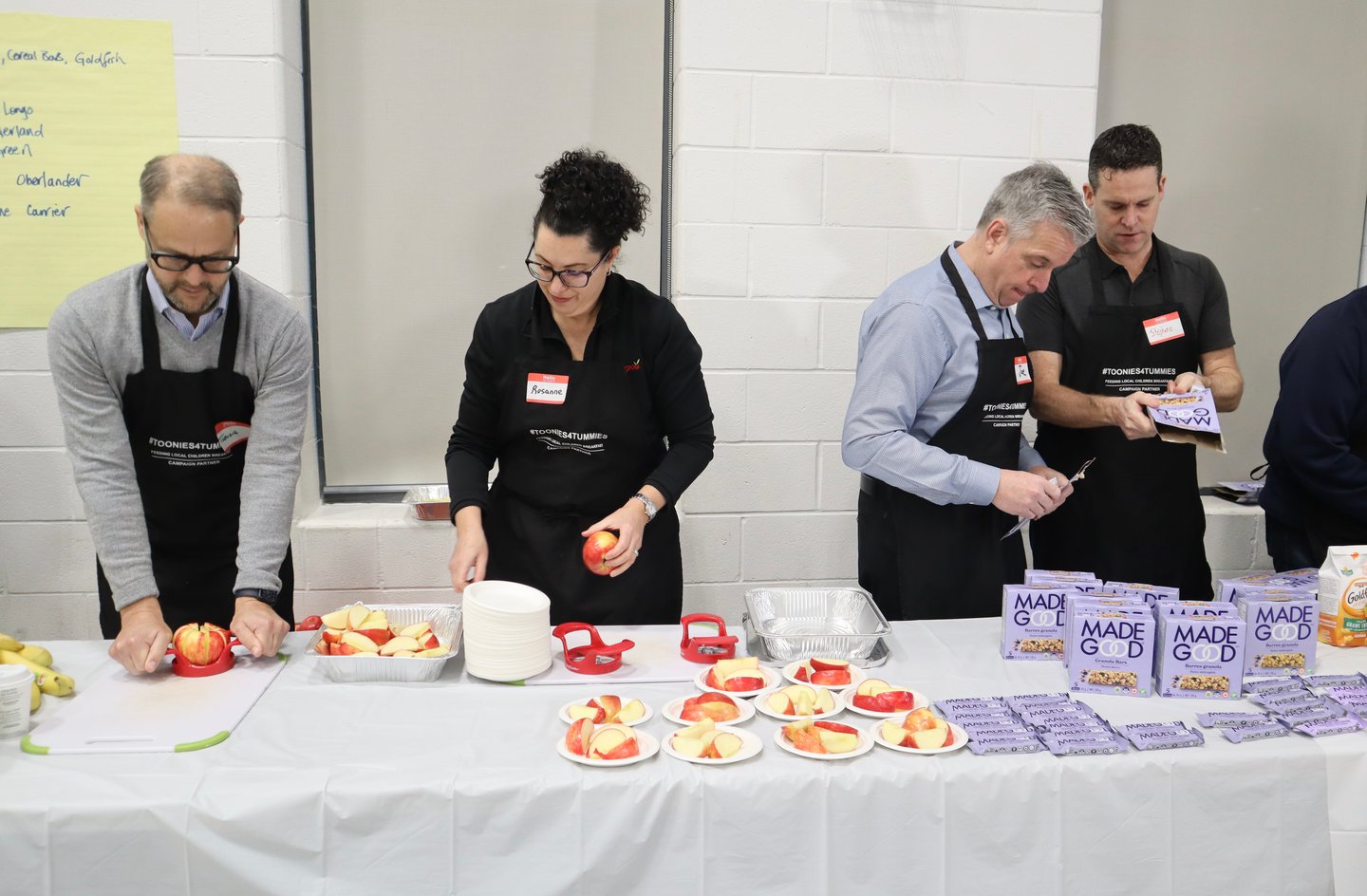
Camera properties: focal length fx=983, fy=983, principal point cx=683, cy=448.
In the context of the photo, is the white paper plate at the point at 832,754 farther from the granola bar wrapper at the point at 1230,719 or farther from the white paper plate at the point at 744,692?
the granola bar wrapper at the point at 1230,719

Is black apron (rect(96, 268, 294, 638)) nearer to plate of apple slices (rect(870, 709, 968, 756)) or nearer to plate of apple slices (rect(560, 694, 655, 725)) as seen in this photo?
plate of apple slices (rect(560, 694, 655, 725))

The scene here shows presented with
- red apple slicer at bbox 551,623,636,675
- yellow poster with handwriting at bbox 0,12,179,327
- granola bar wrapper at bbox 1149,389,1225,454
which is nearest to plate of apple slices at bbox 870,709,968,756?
red apple slicer at bbox 551,623,636,675

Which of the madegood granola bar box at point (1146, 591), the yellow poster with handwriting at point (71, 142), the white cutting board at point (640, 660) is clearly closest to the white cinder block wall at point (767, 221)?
the yellow poster with handwriting at point (71, 142)

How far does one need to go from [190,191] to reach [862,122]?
1.96 metres

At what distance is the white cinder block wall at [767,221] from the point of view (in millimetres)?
2852

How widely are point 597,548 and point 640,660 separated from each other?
0.75 feet

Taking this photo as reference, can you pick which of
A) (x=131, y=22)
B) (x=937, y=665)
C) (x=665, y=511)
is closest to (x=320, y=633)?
(x=665, y=511)

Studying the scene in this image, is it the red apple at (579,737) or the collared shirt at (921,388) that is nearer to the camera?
the red apple at (579,737)

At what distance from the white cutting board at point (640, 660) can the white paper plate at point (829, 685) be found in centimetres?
16

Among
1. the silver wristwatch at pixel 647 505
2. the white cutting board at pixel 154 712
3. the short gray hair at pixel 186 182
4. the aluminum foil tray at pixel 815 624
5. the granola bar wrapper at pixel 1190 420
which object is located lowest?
the white cutting board at pixel 154 712

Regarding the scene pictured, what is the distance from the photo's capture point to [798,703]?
1584mm

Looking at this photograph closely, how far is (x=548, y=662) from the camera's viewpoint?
5.73 ft

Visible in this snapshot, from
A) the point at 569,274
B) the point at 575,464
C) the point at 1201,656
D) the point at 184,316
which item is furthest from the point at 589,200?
the point at 1201,656

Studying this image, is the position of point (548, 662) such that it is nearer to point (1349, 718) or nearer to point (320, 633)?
point (320, 633)
